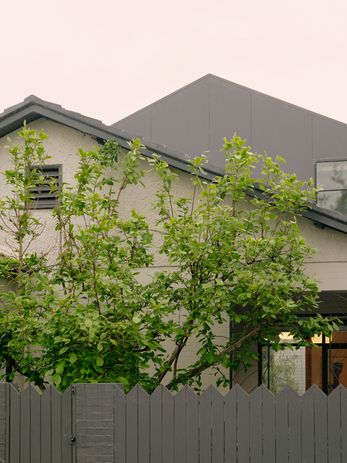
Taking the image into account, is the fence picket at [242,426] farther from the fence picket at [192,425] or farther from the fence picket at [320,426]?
the fence picket at [320,426]

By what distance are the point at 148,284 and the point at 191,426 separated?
2.92 metres

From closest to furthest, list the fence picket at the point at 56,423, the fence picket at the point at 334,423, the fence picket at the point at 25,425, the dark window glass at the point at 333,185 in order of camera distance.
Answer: the fence picket at the point at 334,423 < the fence picket at the point at 56,423 < the fence picket at the point at 25,425 < the dark window glass at the point at 333,185

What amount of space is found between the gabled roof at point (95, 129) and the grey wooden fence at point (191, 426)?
438 centimetres

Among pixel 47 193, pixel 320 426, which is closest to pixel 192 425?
pixel 320 426

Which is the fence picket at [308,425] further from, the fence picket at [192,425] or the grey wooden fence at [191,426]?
the fence picket at [192,425]

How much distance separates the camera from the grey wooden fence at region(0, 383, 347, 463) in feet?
27.8

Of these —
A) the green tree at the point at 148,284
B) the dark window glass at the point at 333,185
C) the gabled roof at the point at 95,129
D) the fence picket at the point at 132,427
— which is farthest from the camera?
the dark window glass at the point at 333,185

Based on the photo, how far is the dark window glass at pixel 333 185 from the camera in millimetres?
23883

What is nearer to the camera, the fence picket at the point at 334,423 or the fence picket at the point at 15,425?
the fence picket at the point at 334,423

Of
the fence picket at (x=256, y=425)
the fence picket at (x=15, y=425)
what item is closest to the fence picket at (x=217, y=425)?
the fence picket at (x=256, y=425)

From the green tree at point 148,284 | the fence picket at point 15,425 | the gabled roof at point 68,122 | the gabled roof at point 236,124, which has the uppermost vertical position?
the gabled roof at point 236,124

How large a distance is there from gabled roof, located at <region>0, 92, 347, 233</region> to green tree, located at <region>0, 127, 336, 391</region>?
0.49 metres

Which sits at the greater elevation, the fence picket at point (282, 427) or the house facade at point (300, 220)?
the house facade at point (300, 220)

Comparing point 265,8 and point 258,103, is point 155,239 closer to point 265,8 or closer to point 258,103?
point 258,103
